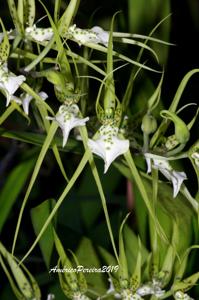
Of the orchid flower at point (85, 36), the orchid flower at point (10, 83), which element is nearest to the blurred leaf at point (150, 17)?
the orchid flower at point (85, 36)

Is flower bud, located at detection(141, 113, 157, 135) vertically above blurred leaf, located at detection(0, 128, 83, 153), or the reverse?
flower bud, located at detection(141, 113, 157, 135)

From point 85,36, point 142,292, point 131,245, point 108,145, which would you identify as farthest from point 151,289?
point 85,36

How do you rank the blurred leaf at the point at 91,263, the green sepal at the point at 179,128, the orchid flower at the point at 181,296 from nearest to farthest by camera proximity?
the green sepal at the point at 179,128 → the orchid flower at the point at 181,296 → the blurred leaf at the point at 91,263

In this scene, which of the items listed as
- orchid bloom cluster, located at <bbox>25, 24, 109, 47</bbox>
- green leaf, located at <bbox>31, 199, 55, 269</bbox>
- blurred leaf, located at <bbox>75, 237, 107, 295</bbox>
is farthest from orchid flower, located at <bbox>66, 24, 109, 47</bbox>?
blurred leaf, located at <bbox>75, 237, 107, 295</bbox>

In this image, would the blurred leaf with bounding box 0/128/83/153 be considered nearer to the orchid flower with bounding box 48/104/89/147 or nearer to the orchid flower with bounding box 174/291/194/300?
the orchid flower with bounding box 48/104/89/147

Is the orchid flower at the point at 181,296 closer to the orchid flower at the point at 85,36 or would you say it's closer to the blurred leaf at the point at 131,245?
the blurred leaf at the point at 131,245

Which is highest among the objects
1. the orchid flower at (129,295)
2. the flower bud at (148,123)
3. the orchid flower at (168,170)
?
the flower bud at (148,123)
